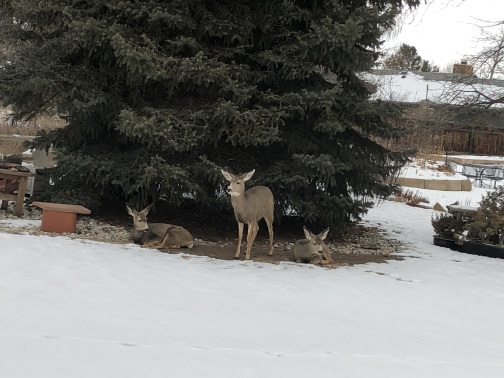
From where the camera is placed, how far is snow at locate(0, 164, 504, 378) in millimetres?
3848

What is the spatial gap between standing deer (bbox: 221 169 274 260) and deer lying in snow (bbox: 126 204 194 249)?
2.89ft

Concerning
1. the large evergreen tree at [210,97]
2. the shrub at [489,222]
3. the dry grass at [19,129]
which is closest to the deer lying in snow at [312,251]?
the large evergreen tree at [210,97]

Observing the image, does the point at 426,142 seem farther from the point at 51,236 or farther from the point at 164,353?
the point at 164,353

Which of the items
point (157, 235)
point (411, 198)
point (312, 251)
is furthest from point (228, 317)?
point (411, 198)

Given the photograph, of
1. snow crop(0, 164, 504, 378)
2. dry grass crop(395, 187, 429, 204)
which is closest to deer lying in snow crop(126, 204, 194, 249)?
snow crop(0, 164, 504, 378)

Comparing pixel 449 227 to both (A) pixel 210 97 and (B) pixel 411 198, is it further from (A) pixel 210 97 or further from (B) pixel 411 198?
(B) pixel 411 198

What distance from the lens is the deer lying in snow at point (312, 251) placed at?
8203 mm

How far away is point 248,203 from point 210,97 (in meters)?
2.37

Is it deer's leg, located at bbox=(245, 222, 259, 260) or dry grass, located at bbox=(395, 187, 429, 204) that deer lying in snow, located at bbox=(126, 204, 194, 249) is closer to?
deer's leg, located at bbox=(245, 222, 259, 260)

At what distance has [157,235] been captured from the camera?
857 centimetres

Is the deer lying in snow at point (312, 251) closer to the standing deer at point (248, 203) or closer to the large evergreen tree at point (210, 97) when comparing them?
the standing deer at point (248, 203)

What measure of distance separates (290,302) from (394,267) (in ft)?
10.3

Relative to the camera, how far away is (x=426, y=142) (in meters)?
27.1

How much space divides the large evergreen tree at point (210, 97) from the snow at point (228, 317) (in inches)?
68.9
